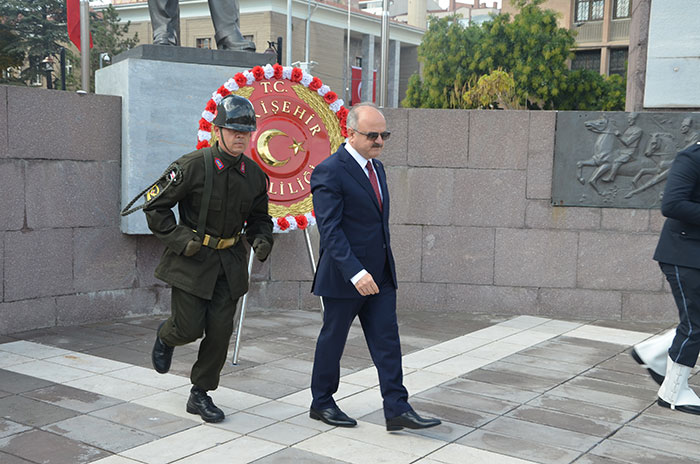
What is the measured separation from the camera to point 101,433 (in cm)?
426

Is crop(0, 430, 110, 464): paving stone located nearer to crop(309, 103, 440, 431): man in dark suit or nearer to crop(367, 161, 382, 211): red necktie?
crop(309, 103, 440, 431): man in dark suit

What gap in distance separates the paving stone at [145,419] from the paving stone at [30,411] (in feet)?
0.67

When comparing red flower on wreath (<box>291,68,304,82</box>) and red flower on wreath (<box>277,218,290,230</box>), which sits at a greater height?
red flower on wreath (<box>291,68,304,82</box>)

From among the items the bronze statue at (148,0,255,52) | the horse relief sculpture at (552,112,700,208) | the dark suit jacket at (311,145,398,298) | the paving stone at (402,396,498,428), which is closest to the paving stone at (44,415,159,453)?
the dark suit jacket at (311,145,398,298)

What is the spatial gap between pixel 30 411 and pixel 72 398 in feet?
1.05

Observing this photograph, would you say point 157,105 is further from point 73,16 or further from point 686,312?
point 686,312

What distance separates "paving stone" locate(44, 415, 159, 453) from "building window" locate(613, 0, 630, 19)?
50.5m

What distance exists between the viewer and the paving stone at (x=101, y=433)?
162 inches

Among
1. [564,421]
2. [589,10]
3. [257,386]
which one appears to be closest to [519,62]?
[589,10]

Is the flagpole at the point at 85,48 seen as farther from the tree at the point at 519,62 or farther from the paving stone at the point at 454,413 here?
the tree at the point at 519,62

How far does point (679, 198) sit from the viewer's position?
15.5 ft

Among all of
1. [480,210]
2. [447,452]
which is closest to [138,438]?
[447,452]

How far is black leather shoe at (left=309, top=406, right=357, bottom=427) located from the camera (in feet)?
14.7

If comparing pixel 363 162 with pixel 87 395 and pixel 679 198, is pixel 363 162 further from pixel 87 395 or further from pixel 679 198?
pixel 87 395
